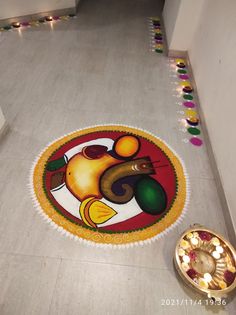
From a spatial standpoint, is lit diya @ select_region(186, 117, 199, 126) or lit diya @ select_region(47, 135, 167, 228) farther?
lit diya @ select_region(186, 117, 199, 126)

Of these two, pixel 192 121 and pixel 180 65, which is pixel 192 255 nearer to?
pixel 192 121

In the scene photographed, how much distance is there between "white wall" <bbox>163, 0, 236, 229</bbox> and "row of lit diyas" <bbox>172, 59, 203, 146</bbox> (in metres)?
0.11

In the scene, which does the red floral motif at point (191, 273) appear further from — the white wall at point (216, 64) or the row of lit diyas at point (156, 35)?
the row of lit diyas at point (156, 35)

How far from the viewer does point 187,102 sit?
2.47m

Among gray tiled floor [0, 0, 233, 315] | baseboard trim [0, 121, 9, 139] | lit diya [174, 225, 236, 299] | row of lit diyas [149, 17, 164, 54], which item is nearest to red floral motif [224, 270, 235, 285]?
lit diya [174, 225, 236, 299]

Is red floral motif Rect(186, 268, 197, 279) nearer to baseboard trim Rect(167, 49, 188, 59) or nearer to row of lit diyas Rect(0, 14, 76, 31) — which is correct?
baseboard trim Rect(167, 49, 188, 59)

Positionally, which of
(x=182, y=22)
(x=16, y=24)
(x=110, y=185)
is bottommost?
(x=110, y=185)

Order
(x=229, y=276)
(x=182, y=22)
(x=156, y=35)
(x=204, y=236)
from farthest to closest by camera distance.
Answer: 1. (x=156, y=35)
2. (x=182, y=22)
3. (x=204, y=236)
4. (x=229, y=276)

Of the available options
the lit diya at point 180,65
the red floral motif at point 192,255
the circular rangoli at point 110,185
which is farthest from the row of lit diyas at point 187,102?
the red floral motif at point 192,255

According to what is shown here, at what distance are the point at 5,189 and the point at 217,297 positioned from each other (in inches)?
55.2

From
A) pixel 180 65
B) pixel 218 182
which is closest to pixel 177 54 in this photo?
pixel 180 65

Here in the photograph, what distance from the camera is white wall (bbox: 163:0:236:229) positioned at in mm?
1708

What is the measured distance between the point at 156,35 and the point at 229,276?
120 inches

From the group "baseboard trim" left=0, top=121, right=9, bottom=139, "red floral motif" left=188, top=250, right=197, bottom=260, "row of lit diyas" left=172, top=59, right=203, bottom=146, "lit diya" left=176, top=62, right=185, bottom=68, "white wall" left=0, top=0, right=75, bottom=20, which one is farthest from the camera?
"white wall" left=0, top=0, right=75, bottom=20
